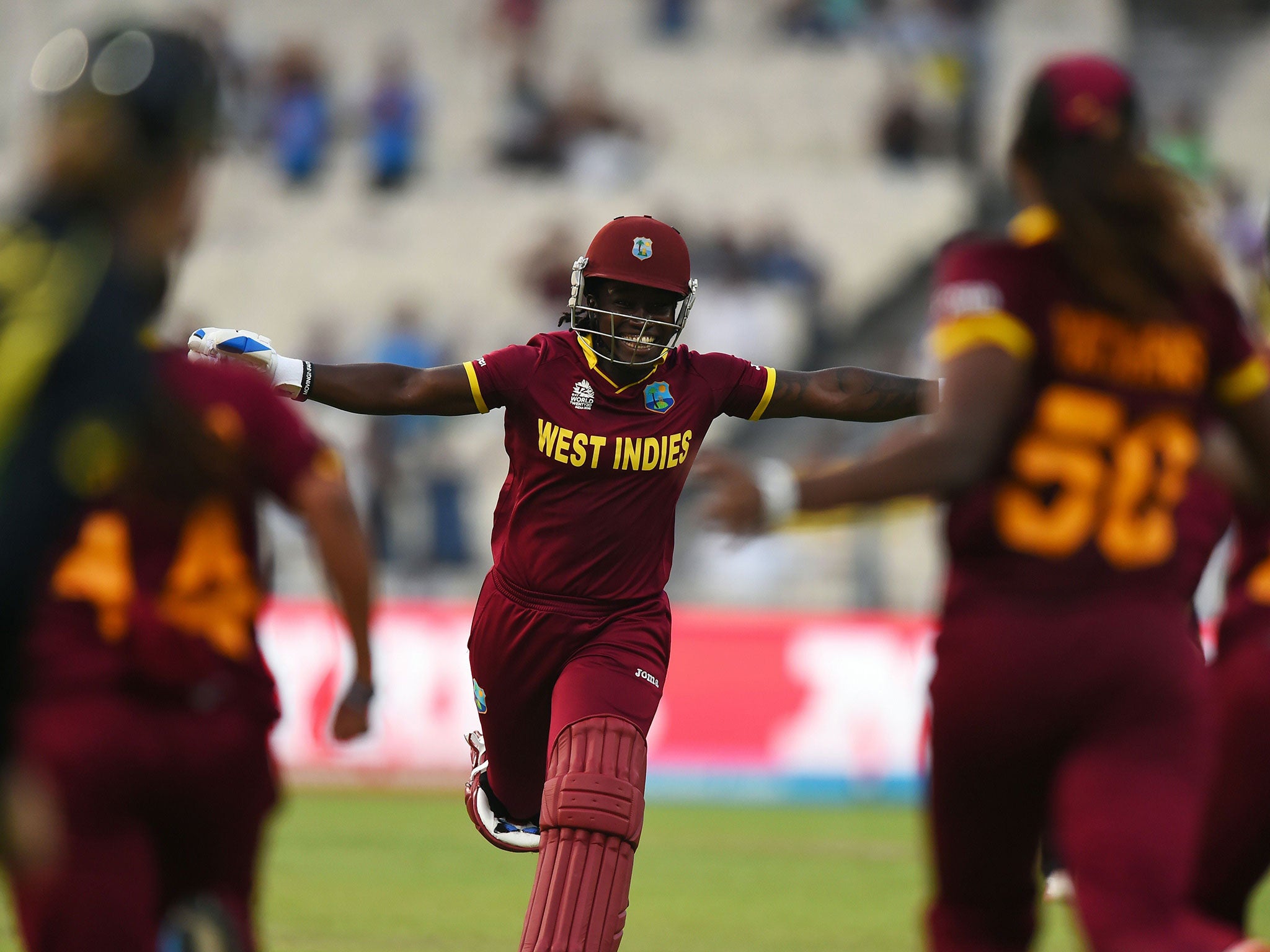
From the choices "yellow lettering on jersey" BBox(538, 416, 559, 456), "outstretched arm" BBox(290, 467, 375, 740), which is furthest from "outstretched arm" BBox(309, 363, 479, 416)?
"outstretched arm" BBox(290, 467, 375, 740)

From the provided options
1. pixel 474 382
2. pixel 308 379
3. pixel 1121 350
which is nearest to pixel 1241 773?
pixel 1121 350

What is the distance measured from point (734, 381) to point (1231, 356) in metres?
2.64

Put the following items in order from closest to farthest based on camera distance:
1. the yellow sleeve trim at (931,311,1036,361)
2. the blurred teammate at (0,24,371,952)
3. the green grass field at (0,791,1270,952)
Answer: the blurred teammate at (0,24,371,952)
the yellow sleeve trim at (931,311,1036,361)
the green grass field at (0,791,1270,952)

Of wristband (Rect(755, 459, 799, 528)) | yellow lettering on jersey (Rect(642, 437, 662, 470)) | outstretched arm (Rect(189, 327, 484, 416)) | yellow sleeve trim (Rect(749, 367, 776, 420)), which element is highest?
yellow sleeve trim (Rect(749, 367, 776, 420))

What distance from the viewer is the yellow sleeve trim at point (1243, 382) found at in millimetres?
4309

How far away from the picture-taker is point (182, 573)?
3879 millimetres

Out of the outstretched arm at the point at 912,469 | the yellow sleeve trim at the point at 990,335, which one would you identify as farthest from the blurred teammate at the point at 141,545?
the yellow sleeve trim at the point at 990,335

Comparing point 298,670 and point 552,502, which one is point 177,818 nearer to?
point 552,502

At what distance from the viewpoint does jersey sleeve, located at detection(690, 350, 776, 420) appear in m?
6.75

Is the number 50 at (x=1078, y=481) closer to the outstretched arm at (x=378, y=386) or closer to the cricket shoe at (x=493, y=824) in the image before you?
the outstretched arm at (x=378, y=386)

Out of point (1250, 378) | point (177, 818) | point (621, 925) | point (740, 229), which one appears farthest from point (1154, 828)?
point (740, 229)

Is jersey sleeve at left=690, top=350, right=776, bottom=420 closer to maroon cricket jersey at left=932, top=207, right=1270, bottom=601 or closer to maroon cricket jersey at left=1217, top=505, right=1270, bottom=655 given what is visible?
maroon cricket jersey at left=1217, top=505, right=1270, bottom=655

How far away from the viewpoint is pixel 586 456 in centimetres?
644

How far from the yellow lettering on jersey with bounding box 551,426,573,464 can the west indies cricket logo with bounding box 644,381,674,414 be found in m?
0.29
